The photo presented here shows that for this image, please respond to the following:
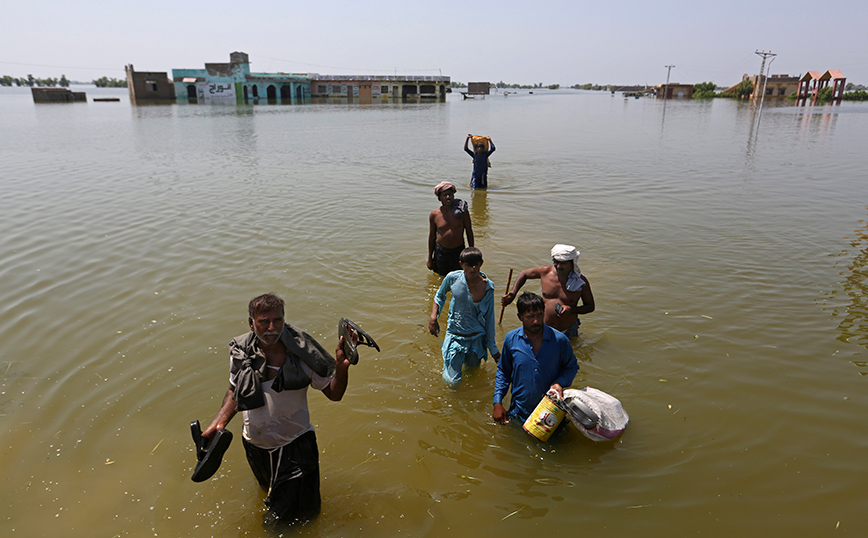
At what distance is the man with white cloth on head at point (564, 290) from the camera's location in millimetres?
4914

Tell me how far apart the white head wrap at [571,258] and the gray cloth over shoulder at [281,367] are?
267cm

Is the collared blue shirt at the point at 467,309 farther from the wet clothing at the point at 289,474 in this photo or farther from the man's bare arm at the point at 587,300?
the wet clothing at the point at 289,474

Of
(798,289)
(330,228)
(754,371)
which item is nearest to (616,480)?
(754,371)

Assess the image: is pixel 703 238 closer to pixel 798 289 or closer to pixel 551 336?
pixel 798 289

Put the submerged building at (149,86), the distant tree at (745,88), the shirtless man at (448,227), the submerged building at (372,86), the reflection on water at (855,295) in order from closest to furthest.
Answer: the reflection on water at (855,295)
the shirtless man at (448,227)
the submerged building at (149,86)
the submerged building at (372,86)
the distant tree at (745,88)

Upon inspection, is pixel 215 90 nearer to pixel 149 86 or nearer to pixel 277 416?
pixel 149 86

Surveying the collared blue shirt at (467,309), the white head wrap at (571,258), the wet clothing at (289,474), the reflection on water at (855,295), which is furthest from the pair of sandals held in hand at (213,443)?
the reflection on water at (855,295)

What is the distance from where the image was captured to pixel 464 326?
15.8ft

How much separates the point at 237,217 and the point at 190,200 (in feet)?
7.91

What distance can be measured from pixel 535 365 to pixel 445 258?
3.39 meters

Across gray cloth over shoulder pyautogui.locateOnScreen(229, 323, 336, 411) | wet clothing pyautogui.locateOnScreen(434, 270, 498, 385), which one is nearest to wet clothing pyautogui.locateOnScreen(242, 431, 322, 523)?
gray cloth over shoulder pyautogui.locateOnScreen(229, 323, 336, 411)

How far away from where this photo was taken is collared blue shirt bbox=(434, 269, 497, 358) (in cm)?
466

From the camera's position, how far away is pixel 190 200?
13023 mm

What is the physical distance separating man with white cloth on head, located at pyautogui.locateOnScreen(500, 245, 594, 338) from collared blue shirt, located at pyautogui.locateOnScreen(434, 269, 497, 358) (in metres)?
0.28
